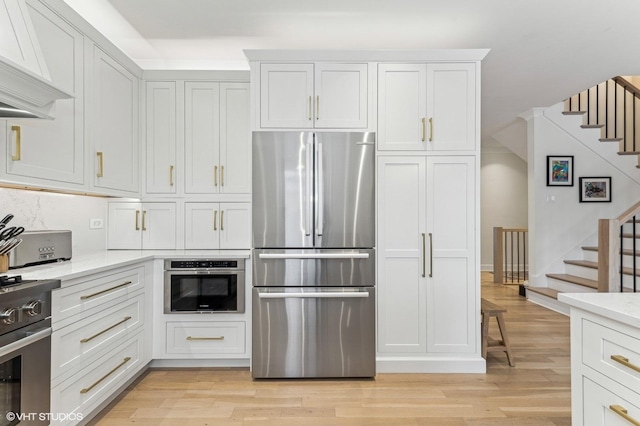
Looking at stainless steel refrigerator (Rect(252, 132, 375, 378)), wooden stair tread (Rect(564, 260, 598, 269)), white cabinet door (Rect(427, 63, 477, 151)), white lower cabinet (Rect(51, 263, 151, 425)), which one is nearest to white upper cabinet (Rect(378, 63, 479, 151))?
white cabinet door (Rect(427, 63, 477, 151))

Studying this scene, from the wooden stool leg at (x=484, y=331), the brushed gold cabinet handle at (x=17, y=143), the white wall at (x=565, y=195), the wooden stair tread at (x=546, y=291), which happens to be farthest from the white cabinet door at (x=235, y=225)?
the white wall at (x=565, y=195)

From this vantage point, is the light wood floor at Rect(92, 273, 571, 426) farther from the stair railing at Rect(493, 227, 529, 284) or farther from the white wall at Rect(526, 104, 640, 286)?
the stair railing at Rect(493, 227, 529, 284)

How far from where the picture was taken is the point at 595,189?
541cm

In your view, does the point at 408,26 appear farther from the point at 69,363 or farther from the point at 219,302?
the point at 69,363

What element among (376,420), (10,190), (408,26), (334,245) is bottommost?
(376,420)

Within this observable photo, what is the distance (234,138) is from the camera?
11.0ft

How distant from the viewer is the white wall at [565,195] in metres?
5.38

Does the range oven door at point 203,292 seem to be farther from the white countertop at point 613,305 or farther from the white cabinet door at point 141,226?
the white countertop at point 613,305

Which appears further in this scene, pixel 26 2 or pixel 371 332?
pixel 371 332

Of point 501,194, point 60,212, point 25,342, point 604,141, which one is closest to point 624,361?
point 25,342

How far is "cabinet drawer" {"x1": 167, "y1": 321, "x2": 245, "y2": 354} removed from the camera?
2.94 metres

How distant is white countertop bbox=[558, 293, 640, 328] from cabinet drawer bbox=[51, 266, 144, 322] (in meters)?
2.35

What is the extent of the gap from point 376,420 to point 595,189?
16.9 feet

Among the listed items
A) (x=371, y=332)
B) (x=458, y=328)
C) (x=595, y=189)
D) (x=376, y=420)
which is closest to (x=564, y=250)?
(x=595, y=189)
